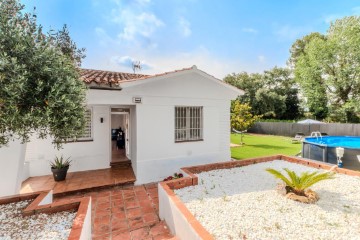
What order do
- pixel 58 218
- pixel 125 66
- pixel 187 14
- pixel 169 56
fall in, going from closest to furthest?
pixel 58 218
pixel 187 14
pixel 169 56
pixel 125 66

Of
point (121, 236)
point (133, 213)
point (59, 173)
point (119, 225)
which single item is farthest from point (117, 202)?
point (59, 173)

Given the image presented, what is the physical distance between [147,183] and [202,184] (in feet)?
10.6

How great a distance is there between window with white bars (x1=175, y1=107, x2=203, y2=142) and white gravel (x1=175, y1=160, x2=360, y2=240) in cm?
320

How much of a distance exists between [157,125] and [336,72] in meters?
32.8

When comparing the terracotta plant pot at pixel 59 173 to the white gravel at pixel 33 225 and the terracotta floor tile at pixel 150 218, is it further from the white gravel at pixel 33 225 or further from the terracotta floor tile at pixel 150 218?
the terracotta floor tile at pixel 150 218

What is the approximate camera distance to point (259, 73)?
41188mm

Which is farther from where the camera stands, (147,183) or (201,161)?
(201,161)

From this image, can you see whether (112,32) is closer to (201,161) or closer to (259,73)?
(201,161)

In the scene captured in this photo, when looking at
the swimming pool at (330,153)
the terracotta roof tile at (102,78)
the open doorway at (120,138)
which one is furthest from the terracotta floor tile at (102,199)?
the swimming pool at (330,153)

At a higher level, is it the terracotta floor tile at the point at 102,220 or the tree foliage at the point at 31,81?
the tree foliage at the point at 31,81

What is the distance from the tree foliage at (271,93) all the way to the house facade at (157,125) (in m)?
27.1

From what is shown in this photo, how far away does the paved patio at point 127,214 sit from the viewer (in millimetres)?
4969

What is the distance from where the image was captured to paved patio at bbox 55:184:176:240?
4.97 metres

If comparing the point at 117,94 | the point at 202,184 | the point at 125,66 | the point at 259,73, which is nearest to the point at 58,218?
the point at 202,184
